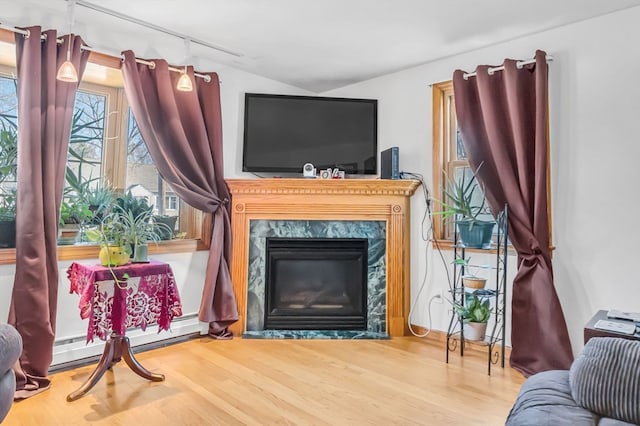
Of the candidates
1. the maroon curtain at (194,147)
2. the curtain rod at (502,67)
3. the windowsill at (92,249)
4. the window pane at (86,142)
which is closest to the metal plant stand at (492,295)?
the curtain rod at (502,67)

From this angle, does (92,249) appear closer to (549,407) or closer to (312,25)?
(312,25)

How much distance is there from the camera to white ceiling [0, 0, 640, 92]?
2471mm

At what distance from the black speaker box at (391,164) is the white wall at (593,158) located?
3.68ft

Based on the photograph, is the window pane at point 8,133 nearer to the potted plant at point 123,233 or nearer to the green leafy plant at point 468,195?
the potted plant at point 123,233

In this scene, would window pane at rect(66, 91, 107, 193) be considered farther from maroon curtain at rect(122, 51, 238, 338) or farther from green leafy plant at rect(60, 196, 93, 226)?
maroon curtain at rect(122, 51, 238, 338)

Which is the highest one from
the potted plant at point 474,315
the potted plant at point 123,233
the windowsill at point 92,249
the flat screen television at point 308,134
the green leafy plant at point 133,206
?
the flat screen television at point 308,134

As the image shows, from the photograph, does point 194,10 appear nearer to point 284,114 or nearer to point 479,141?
point 284,114

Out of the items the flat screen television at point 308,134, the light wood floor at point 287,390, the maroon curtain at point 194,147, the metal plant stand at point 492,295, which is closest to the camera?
the light wood floor at point 287,390

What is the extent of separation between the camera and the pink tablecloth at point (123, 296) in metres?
2.29

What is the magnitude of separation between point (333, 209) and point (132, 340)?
191cm

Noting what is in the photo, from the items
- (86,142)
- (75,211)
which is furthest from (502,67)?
(75,211)

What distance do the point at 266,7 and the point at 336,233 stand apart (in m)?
1.88

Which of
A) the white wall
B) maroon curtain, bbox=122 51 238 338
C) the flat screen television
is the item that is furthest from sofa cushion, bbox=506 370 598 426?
the flat screen television

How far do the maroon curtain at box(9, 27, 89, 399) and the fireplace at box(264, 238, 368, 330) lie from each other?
1.62m
